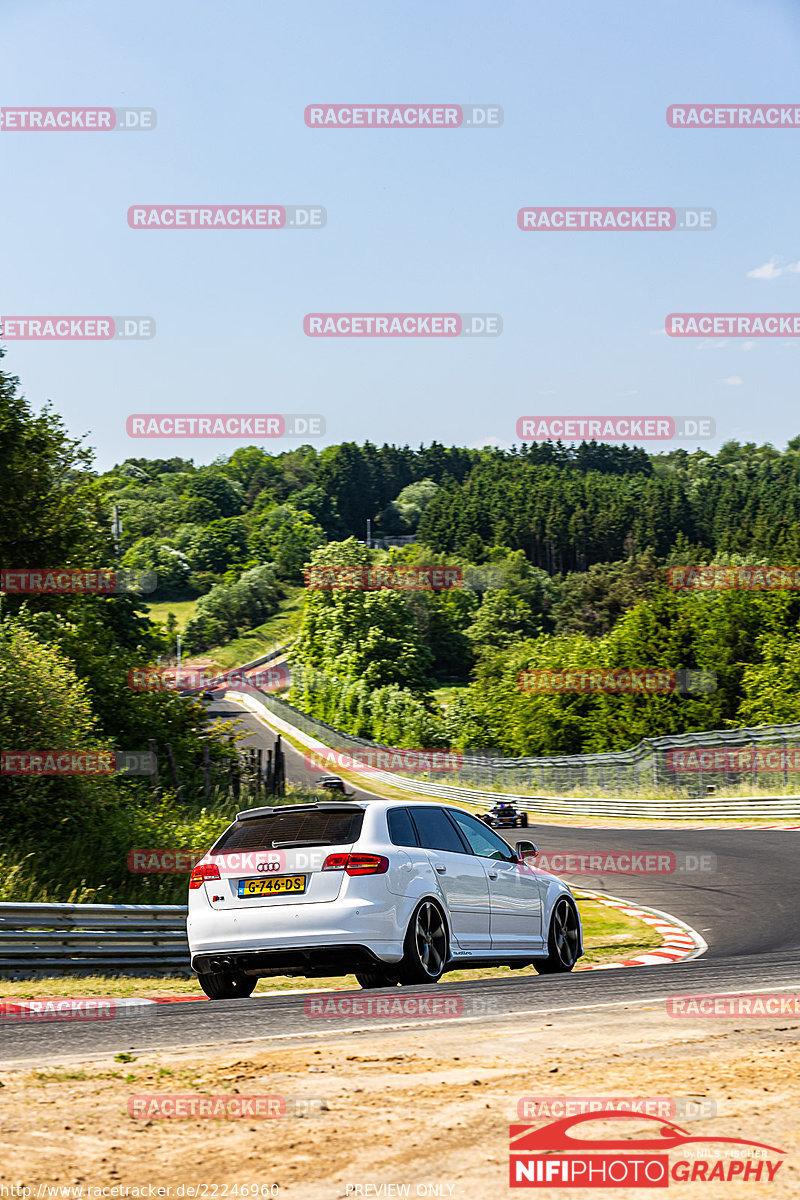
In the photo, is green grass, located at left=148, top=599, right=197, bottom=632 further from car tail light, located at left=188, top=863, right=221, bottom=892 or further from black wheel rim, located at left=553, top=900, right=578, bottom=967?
car tail light, located at left=188, top=863, right=221, bottom=892

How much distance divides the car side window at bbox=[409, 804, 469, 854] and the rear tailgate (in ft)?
2.21

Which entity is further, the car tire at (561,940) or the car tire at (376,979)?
the car tire at (561,940)

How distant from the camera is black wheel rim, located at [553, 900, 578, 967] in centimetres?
1106

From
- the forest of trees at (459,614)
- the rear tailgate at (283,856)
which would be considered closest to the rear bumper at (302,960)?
the rear tailgate at (283,856)

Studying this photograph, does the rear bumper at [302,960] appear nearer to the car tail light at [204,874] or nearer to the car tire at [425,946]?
the car tire at [425,946]

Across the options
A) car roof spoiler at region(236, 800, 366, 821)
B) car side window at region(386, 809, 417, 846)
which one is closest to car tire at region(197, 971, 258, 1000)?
car roof spoiler at region(236, 800, 366, 821)

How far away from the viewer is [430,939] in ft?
29.7

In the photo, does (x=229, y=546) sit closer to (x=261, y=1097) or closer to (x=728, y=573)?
(x=728, y=573)

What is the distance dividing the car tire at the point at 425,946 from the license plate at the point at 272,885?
2.83 ft

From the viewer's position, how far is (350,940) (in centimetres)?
855

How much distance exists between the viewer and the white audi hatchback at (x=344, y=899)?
8.64 metres

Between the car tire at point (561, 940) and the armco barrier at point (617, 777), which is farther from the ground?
the car tire at point (561, 940)

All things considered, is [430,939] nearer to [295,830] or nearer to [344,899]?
[344,899]

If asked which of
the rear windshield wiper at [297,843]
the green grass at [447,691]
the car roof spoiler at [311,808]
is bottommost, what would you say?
the green grass at [447,691]
